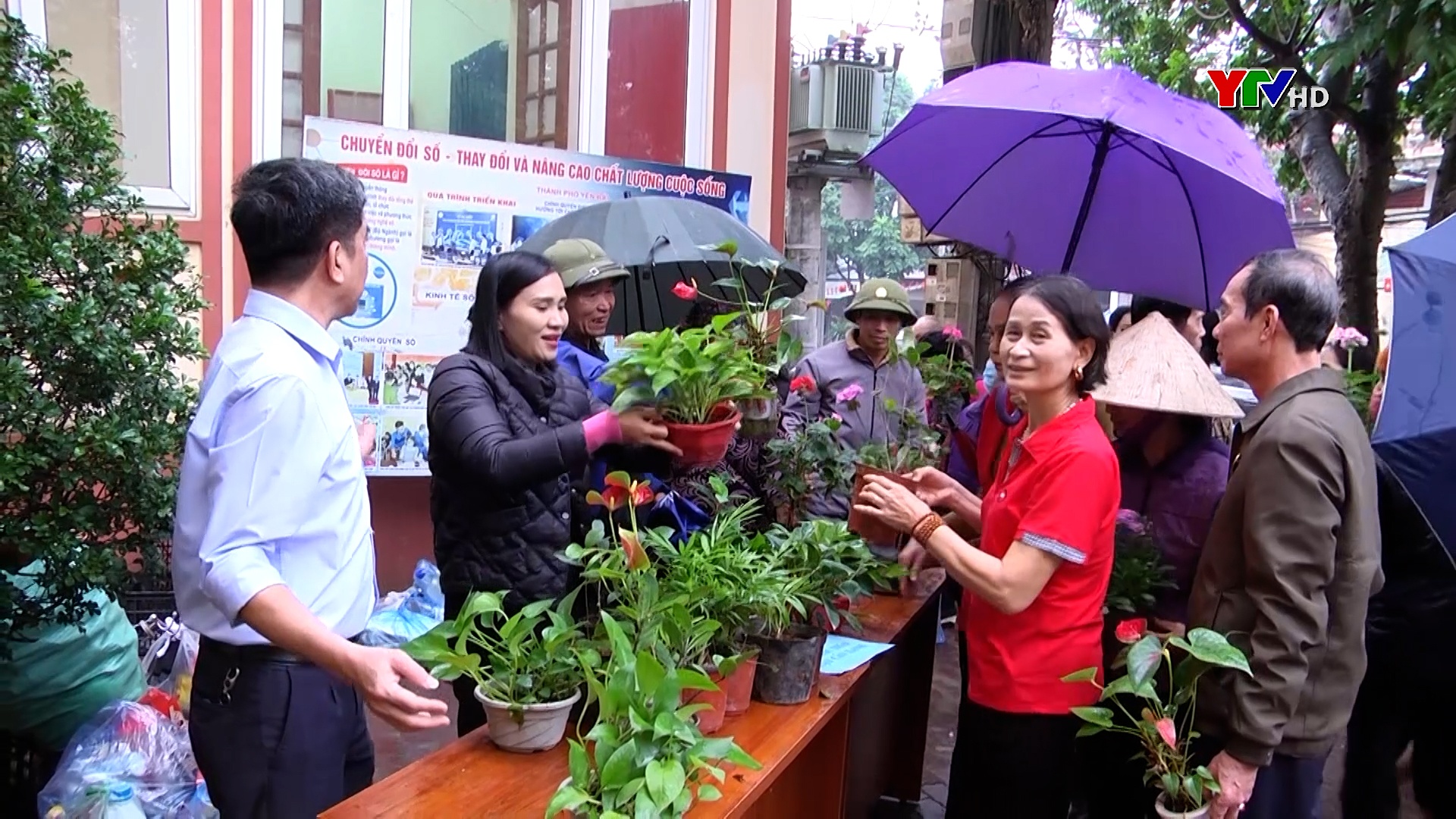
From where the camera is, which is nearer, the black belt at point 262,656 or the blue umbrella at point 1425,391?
the black belt at point 262,656

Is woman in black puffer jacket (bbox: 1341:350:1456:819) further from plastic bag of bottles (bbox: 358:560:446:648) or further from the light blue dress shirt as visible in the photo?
plastic bag of bottles (bbox: 358:560:446:648)

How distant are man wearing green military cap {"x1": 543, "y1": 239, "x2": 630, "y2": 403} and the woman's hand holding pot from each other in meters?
0.68

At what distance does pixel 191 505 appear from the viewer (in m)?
1.69

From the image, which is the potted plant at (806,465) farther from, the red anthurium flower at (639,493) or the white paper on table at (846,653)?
the red anthurium flower at (639,493)

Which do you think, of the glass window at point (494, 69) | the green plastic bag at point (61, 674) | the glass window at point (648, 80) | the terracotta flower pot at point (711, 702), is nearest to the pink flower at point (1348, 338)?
the terracotta flower pot at point (711, 702)

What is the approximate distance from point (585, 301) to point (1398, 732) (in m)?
2.67

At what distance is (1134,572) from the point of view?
251cm

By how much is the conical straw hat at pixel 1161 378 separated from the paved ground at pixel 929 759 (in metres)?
1.61

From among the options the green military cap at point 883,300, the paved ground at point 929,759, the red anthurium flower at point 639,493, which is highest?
the green military cap at point 883,300

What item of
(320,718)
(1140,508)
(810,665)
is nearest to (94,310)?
(320,718)

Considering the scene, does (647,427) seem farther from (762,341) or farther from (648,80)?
(648,80)

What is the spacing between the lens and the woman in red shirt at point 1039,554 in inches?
78.0

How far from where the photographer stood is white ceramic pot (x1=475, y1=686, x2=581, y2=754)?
5.59 feet

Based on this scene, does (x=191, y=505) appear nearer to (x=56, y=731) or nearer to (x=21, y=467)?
(x=21, y=467)
